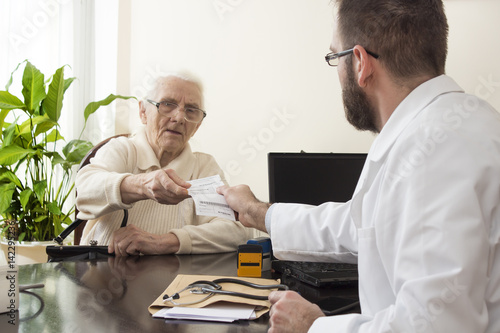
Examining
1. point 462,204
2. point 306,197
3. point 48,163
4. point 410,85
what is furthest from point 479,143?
point 48,163

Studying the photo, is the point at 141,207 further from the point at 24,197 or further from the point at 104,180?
the point at 24,197

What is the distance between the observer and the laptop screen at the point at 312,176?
2148 millimetres

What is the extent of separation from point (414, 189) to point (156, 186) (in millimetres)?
1154

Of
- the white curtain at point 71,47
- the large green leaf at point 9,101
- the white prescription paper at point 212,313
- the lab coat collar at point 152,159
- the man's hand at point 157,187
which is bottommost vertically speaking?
the white prescription paper at point 212,313

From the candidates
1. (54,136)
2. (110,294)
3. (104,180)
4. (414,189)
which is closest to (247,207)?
(110,294)

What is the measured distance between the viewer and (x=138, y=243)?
192cm

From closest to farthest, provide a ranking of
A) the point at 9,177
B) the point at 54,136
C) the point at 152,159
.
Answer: the point at 152,159 → the point at 9,177 → the point at 54,136

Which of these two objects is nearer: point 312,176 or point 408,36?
point 408,36

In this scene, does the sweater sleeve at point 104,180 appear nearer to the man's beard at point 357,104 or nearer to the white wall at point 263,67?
the white wall at point 263,67

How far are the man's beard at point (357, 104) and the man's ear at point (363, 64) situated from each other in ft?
0.17

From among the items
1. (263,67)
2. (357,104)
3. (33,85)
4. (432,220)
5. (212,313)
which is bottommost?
(212,313)

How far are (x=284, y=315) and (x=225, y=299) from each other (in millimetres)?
218

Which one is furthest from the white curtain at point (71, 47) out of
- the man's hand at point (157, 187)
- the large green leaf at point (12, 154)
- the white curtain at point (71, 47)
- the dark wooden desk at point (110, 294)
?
the dark wooden desk at point (110, 294)

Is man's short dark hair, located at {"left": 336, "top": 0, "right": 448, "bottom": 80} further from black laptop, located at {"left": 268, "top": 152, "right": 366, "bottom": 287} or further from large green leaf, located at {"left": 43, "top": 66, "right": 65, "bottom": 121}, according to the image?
→ large green leaf, located at {"left": 43, "top": 66, "right": 65, "bottom": 121}
